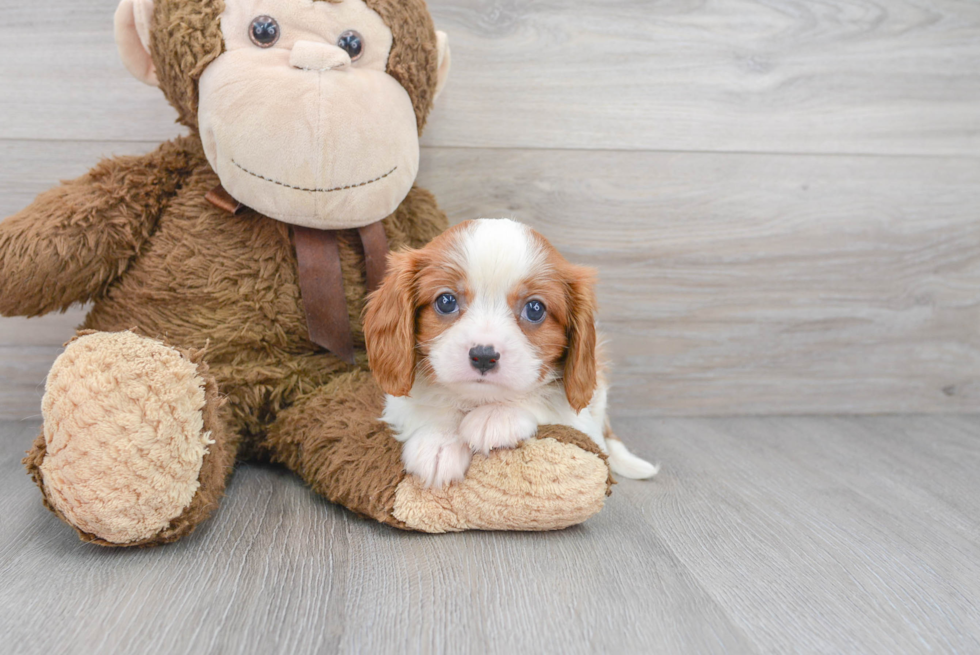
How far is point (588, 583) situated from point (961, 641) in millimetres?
425

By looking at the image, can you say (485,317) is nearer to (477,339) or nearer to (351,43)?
(477,339)

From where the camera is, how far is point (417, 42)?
1164 millimetres

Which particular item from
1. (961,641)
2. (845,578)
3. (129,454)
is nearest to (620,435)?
(845,578)

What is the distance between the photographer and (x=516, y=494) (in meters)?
0.97

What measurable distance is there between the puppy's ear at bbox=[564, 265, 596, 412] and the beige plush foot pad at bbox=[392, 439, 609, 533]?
8 centimetres

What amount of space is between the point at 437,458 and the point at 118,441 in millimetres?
407

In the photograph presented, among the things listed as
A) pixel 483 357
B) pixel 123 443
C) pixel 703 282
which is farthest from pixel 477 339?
pixel 703 282

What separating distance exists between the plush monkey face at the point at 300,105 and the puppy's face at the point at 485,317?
18 cm

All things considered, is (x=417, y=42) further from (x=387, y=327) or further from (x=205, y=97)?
(x=387, y=327)

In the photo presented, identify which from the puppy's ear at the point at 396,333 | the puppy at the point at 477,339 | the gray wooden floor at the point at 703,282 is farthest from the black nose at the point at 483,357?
the gray wooden floor at the point at 703,282

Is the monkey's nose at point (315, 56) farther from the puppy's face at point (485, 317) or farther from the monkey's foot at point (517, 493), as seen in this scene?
the monkey's foot at point (517, 493)

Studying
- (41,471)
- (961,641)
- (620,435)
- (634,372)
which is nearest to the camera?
(961,641)

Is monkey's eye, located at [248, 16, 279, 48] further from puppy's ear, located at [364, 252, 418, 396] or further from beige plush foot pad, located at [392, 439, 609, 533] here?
beige plush foot pad, located at [392, 439, 609, 533]

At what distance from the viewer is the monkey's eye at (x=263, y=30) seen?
1079 millimetres
